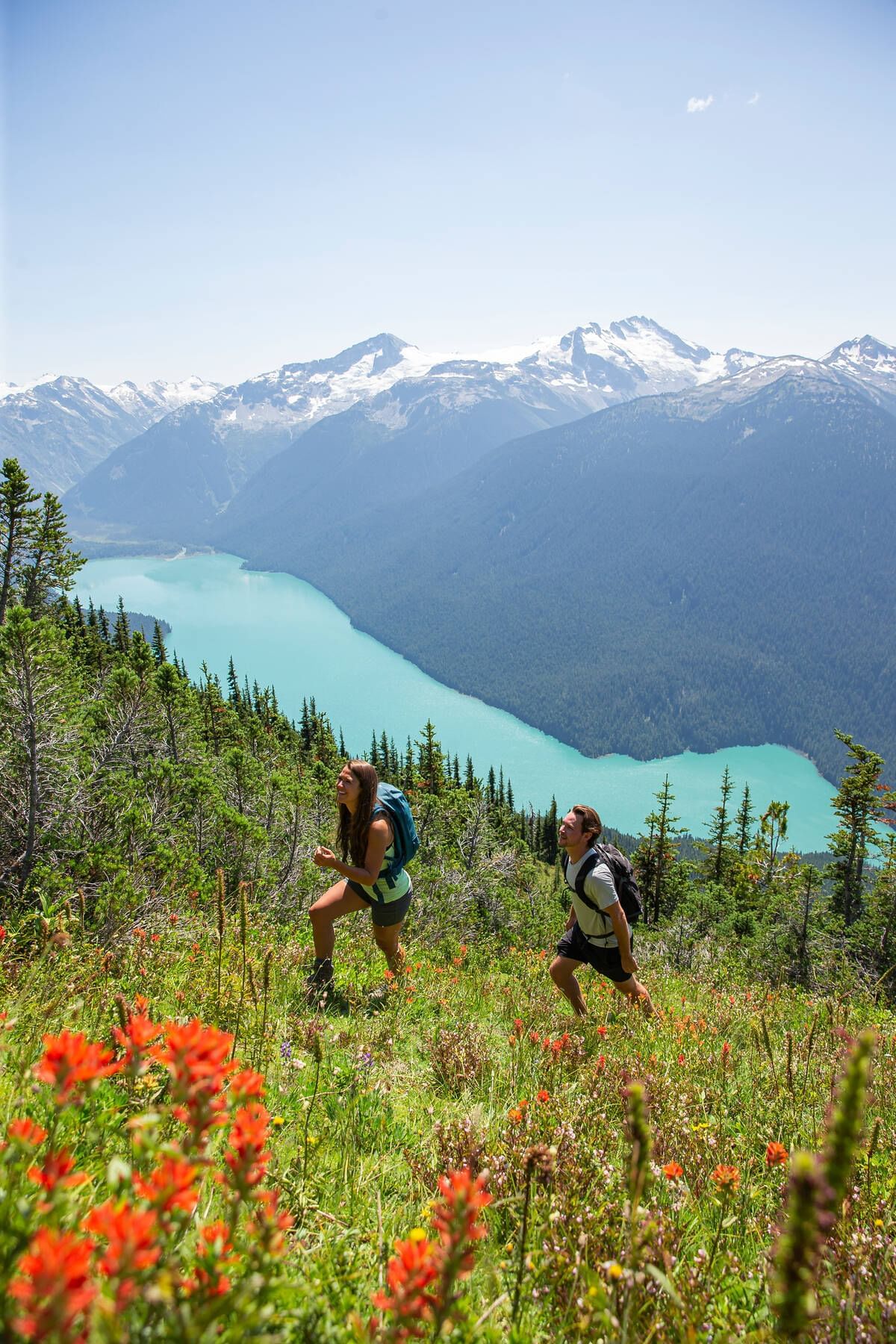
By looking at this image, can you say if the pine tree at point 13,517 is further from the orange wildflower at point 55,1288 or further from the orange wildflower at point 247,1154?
the orange wildflower at point 55,1288

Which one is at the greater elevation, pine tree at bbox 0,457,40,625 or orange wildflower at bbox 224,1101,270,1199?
pine tree at bbox 0,457,40,625

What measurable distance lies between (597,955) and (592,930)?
9.1 inches

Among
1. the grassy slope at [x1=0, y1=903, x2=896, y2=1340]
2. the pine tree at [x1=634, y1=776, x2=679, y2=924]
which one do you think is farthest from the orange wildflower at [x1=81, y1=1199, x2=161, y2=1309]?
the pine tree at [x1=634, y1=776, x2=679, y2=924]

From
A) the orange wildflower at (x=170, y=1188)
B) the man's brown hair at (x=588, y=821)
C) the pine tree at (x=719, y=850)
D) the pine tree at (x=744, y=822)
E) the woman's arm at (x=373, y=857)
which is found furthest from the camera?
the pine tree at (x=744, y=822)

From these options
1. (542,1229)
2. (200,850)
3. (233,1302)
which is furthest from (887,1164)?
(200,850)

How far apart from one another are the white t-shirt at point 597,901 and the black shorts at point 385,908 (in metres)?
1.53

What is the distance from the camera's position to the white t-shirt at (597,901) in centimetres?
581

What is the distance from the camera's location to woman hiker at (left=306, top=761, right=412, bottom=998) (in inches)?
220

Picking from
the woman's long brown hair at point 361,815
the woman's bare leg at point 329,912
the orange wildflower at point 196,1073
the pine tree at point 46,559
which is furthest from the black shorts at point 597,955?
the pine tree at point 46,559

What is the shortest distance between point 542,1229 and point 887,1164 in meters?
2.12

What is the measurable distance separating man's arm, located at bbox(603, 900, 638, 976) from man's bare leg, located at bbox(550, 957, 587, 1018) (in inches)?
17.6

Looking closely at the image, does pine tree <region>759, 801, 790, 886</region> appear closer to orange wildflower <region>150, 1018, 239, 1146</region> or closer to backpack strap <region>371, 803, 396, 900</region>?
Result: backpack strap <region>371, 803, 396, 900</region>

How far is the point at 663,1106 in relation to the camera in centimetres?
362

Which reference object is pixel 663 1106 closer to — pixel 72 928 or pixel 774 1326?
pixel 774 1326
